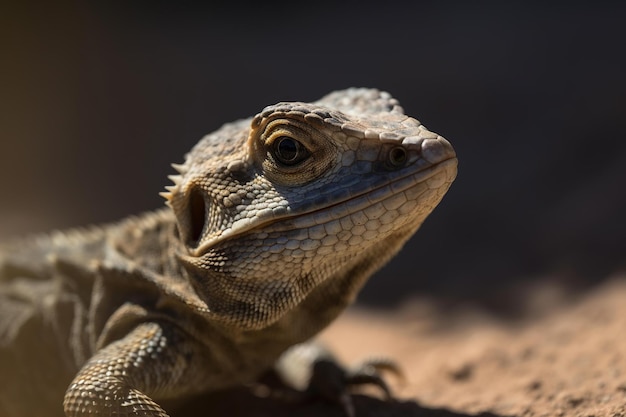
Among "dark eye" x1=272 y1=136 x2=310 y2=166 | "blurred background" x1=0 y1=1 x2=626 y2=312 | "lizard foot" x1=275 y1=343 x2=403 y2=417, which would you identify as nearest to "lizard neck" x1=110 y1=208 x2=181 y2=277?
"dark eye" x1=272 y1=136 x2=310 y2=166

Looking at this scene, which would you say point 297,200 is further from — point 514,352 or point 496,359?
point 514,352

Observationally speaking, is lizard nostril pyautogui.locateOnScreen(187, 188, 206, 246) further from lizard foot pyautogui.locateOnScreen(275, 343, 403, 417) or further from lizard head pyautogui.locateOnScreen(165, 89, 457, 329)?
lizard foot pyautogui.locateOnScreen(275, 343, 403, 417)

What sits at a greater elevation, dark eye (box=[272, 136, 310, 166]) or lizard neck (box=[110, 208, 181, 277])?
dark eye (box=[272, 136, 310, 166])

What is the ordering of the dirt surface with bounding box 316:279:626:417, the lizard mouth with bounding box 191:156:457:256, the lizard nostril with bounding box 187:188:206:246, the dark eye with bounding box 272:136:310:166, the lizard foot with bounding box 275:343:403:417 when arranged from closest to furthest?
the lizard mouth with bounding box 191:156:457:256
the dark eye with bounding box 272:136:310:166
the lizard nostril with bounding box 187:188:206:246
the dirt surface with bounding box 316:279:626:417
the lizard foot with bounding box 275:343:403:417

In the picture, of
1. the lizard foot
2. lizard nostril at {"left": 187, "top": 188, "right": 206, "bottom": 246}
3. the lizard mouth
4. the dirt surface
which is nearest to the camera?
the lizard mouth

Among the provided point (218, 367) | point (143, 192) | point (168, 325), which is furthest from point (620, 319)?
point (143, 192)

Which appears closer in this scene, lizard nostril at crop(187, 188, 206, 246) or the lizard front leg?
the lizard front leg

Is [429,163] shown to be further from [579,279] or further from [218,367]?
[579,279]
